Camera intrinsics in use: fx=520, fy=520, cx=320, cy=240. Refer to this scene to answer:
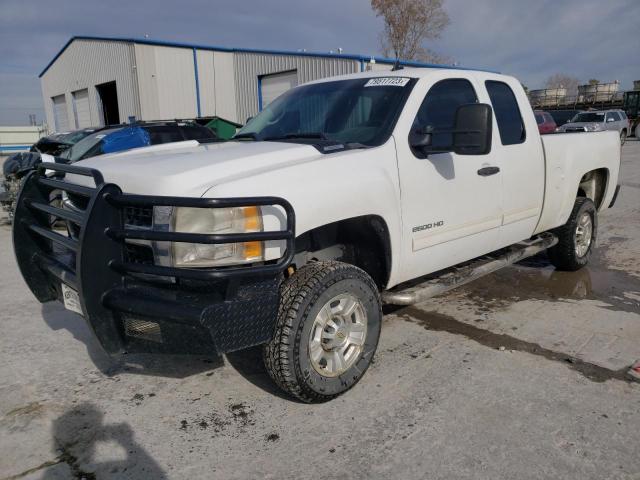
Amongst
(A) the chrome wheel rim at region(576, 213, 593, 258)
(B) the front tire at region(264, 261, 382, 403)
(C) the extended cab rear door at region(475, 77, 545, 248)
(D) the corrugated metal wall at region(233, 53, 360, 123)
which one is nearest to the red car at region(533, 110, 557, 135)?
(D) the corrugated metal wall at region(233, 53, 360, 123)

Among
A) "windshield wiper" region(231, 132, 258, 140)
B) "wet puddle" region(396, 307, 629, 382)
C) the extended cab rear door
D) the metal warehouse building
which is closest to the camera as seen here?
"wet puddle" region(396, 307, 629, 382)

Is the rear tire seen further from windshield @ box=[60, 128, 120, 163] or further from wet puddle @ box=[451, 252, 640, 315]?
windshield @ box=[60, 128, 120, 163]

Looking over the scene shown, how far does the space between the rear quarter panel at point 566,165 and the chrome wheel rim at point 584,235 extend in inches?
16.3

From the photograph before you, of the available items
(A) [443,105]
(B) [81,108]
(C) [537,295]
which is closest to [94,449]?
(A) [443,105]

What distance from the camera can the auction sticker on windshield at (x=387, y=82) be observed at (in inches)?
146

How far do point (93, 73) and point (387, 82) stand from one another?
26.5 meters

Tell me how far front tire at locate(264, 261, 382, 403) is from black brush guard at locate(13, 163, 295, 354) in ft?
0.57

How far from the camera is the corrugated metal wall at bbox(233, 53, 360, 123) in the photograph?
1902 cm

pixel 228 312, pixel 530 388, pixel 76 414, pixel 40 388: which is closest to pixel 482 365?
pixel 530 388

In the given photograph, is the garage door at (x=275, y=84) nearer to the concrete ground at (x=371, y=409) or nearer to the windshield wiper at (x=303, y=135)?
the windshield wiper at (x=303, y=135)

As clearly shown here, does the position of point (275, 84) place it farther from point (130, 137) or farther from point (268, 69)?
point (130, 137)

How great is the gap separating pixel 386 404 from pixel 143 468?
4.49 feet

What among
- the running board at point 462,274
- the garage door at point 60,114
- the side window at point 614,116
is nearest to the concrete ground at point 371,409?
the running board at point 462,274

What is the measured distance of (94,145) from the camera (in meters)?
9.52
